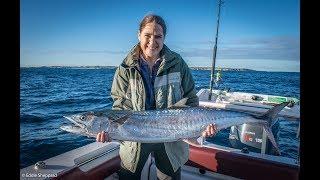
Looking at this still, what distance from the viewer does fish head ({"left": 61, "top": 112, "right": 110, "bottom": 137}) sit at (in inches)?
120

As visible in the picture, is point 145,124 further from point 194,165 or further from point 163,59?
point 194,165

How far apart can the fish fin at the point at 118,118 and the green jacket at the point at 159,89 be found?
0.15m

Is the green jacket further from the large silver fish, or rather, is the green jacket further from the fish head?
the fish head

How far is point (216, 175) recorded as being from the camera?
164 inches

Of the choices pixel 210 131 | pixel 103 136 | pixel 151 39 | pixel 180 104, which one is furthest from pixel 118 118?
pixel 210 131

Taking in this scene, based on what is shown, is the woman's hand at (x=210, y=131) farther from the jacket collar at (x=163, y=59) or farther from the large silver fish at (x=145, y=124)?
the jacket collar at (x=163, y=59)

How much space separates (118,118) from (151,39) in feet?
3.10

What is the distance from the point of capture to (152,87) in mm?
3129

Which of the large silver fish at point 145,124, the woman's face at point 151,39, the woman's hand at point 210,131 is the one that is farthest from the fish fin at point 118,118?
the woman's hand at point 210,131

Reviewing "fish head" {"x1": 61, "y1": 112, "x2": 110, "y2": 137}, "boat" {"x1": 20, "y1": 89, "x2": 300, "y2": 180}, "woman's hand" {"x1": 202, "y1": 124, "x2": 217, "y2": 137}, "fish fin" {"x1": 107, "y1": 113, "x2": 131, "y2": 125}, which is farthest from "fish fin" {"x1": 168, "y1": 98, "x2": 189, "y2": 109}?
"boat" {"x1": 20, "y1": 89, "x2": 300, "y2": 180}

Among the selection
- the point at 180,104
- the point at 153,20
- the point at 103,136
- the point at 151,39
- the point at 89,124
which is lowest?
the point at 103,136
